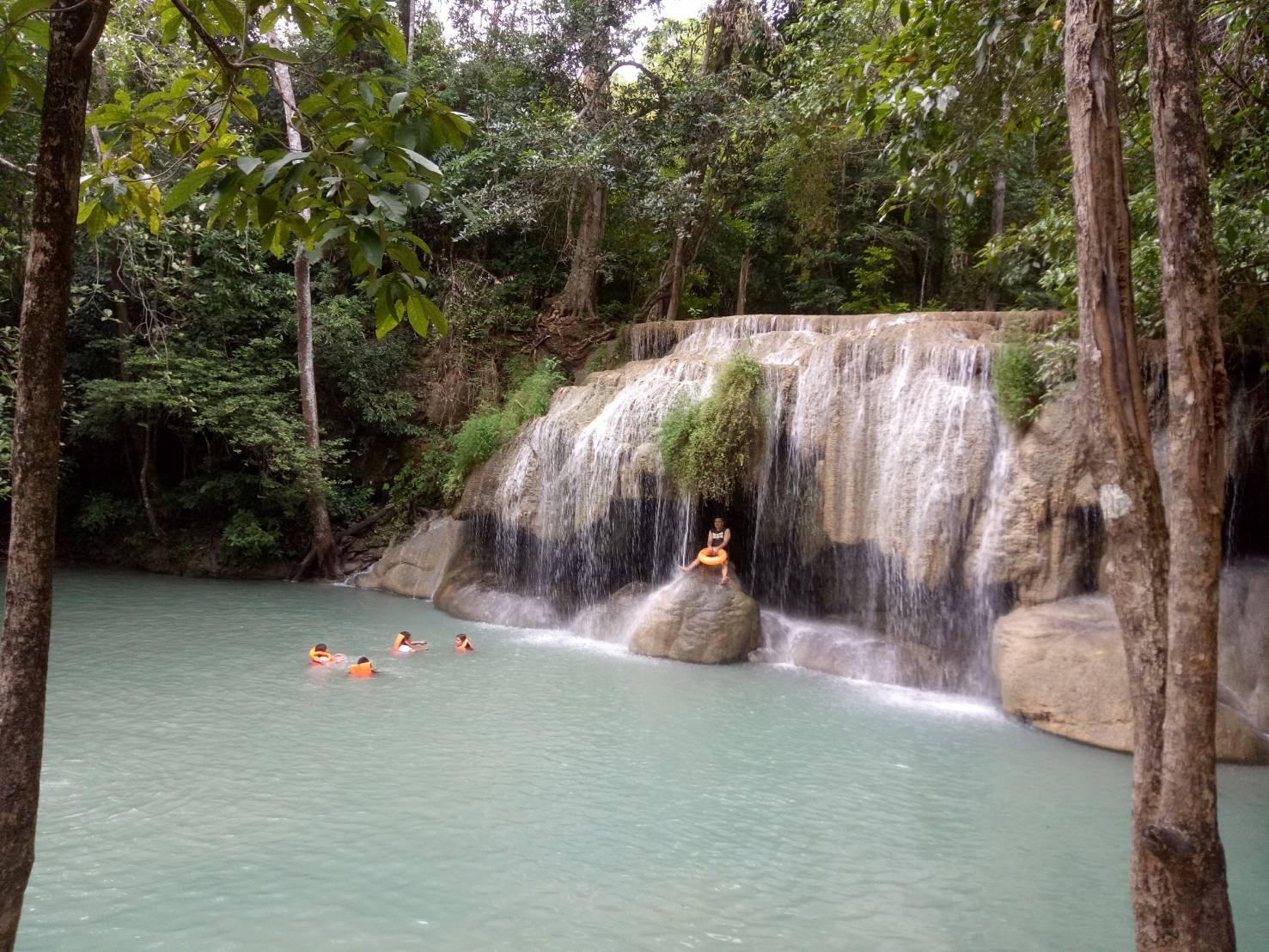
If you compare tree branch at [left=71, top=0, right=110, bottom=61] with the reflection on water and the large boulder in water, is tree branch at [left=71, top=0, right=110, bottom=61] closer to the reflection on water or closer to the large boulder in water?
the reflection on water

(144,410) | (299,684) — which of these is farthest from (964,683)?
(144,410)

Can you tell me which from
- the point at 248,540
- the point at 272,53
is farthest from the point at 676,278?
the point at 272,53

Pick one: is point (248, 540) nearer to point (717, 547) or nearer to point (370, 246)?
point (717, 547)

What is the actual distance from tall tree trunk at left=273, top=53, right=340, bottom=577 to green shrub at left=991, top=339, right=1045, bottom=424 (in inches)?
436

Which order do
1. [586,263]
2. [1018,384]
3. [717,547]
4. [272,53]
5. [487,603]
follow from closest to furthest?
[272,53] < [1018,384] < [717,547] < [487,603] < [586,263]

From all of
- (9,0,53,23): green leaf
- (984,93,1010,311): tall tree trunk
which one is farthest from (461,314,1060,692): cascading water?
(9,0,53,23): green leaf

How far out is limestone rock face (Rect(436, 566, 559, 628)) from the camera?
41.5 ft

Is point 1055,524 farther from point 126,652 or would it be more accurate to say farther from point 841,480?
point 126,652

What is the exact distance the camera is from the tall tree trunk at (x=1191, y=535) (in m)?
2.80

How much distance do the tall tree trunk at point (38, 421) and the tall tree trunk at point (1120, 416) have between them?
128 inches

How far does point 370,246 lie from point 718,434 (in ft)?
31.4

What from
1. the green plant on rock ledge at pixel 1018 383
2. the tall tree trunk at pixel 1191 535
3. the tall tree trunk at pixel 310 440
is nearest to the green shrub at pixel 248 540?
the tall tree trunk at pixel 310 440

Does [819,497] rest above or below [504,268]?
below

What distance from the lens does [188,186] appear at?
216cm
